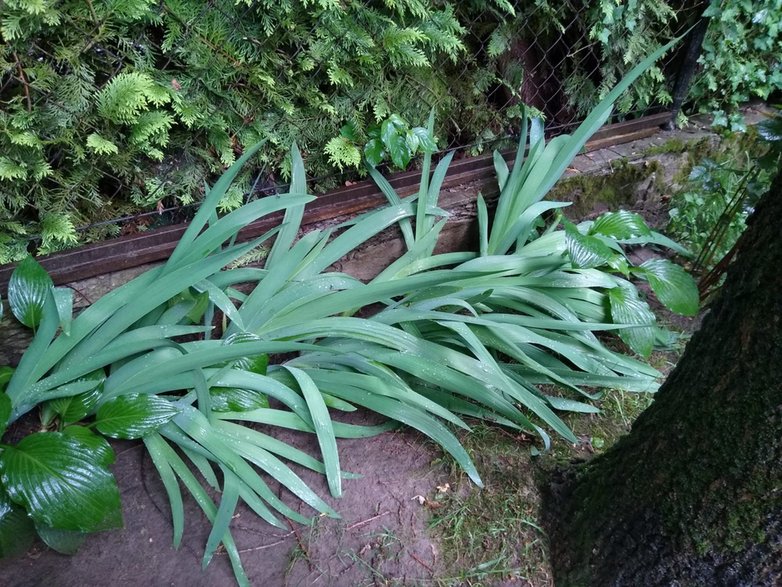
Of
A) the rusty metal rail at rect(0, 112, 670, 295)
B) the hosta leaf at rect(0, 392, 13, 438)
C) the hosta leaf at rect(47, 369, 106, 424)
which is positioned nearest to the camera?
the hosta leaf at rect(0, 392, 13, 438)

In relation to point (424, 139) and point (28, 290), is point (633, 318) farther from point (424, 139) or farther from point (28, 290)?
point (28, 290)

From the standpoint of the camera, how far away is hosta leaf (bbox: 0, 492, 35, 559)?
4.28 ft

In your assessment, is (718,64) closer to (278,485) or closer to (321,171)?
(321,171)

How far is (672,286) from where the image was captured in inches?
83.4

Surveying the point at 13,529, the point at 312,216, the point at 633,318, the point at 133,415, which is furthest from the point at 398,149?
the point at 13,529

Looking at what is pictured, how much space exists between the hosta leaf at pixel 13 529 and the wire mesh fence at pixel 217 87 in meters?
0.82

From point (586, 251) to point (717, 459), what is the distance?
106 centimetres

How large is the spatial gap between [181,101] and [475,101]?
1.31m

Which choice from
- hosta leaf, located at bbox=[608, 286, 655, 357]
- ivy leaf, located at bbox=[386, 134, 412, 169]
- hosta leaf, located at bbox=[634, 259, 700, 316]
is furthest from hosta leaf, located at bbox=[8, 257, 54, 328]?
hosta leaf, located at bbox=[634, 259, 700, 316]

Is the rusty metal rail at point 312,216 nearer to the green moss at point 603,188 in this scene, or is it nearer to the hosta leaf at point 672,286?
the green moss at point 603,188

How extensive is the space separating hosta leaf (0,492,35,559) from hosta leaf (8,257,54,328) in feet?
1.76

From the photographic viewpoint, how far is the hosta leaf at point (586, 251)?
1.89 m

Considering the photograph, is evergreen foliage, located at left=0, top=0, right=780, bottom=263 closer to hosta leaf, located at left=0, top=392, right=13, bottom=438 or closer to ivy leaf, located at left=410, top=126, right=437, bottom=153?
ivy leaf, located at left=410, top=126, right=437, bottom=153

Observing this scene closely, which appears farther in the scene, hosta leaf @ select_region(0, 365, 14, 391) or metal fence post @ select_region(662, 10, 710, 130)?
metal fence post @ select_region(662, 10, 710, 130)
